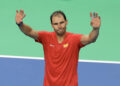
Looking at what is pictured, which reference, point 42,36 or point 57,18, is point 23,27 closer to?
point 42,36

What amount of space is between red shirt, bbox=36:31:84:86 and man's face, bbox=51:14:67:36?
0.15 m

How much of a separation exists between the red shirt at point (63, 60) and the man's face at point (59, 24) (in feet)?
0.48

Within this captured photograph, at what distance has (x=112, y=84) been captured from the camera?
5.17 m

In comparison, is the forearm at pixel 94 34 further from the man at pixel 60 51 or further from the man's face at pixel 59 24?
the man's face at pixel 59 24

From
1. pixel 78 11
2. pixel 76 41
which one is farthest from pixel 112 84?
pixel 78 11

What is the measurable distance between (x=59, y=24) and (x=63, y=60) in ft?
1.45

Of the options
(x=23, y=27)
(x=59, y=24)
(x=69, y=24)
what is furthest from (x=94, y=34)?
(x=69, y=24)

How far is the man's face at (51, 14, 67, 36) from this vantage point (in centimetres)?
327

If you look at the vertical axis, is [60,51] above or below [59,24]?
below

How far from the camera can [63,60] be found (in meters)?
3.35

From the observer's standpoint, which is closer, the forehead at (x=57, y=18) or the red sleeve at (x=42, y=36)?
the forehead at (x=57, y=18)

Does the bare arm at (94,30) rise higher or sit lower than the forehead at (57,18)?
lower

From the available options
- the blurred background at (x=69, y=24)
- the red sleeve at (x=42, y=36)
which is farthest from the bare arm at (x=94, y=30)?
the blurred background at (x=69, y=24)

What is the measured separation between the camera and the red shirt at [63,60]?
132 inches
